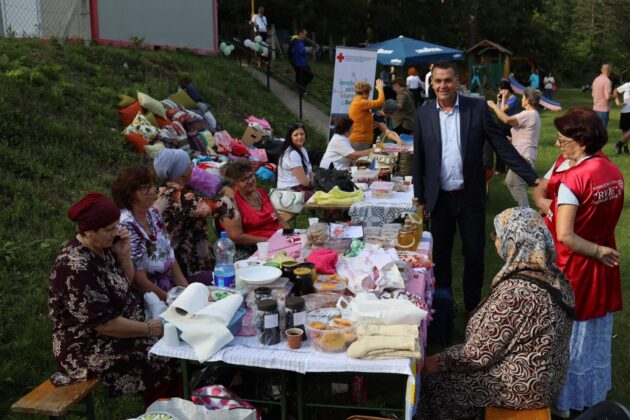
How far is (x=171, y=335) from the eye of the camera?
280cm

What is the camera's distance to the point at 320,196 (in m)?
5.78

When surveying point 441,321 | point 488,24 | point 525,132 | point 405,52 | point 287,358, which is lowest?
point 441,321

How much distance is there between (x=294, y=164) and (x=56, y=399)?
415 cm

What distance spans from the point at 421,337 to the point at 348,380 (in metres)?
1.09

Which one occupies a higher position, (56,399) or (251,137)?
(251,137)

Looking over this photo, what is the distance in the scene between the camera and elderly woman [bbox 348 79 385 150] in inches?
346

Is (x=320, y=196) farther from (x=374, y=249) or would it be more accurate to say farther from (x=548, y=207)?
(x=548, y=207)

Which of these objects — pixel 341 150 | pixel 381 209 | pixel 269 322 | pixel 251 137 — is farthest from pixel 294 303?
pixel 251 137

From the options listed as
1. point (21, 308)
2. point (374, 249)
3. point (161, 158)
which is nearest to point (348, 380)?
point (374, 249)

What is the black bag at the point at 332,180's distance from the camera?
6051mm

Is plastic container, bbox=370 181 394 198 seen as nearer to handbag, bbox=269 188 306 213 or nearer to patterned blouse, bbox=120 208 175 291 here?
handbag, bbox=269 188 306 213

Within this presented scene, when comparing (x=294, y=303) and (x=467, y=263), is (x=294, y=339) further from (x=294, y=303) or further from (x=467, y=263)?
(x=467, y=263)

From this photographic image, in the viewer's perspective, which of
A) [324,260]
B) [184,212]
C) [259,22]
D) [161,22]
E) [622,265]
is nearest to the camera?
[324,260]

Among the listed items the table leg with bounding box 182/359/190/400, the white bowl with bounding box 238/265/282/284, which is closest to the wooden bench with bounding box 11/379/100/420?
the table leg with bounding box 182/359/190/400
